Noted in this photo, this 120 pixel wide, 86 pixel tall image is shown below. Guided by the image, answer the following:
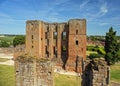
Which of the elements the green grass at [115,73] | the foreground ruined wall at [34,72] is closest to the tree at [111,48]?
the green grass at [115,73]

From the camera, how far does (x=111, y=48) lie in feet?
123

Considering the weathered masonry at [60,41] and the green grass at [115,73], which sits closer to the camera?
the green grass at [115,73]

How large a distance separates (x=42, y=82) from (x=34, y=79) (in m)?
0.44

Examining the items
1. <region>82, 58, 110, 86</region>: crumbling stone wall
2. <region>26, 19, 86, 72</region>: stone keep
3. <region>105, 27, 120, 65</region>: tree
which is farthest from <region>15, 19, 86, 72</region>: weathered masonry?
<region>82, 58, 110, 86</region>: crumbling stone wall

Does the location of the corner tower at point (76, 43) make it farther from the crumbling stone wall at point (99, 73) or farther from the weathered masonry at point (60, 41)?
the crumbling stone wall at point (99, 73)

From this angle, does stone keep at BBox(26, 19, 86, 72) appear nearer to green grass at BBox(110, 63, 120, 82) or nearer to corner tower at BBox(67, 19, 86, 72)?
corner tower at BBox(67, 19, 86, 72)

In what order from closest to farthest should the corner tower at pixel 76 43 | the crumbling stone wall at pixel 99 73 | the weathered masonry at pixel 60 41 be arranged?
the crumbling stone wall at pixel 99 73
the corner tower at pixel 76 43
the weathered masonry at pixel 60 41

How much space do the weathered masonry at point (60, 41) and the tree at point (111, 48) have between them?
23.1 ft

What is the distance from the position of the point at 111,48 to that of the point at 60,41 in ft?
36.8

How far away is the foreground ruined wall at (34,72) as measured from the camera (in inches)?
353

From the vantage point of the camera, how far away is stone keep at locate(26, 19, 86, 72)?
32906 millimetres

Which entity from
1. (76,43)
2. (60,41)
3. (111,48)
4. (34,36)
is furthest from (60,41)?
(111,48)

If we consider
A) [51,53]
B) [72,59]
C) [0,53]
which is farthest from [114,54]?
[0,53]

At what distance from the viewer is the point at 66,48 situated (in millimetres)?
35375
